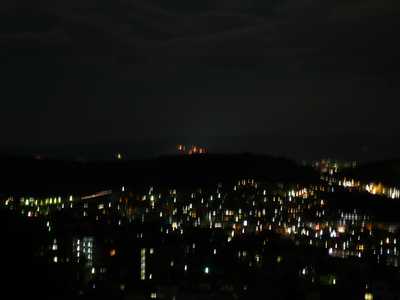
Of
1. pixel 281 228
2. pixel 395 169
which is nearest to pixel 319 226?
pixel 281 228

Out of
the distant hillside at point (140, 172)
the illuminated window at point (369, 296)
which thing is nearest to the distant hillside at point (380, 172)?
the distant hillside at point (140, 172)

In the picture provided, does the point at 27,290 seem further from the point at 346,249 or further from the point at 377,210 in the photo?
the point at 377,210

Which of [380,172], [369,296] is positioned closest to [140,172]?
[380,172]

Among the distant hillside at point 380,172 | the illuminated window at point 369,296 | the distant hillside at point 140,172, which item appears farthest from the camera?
the distant hillside at point 380,172

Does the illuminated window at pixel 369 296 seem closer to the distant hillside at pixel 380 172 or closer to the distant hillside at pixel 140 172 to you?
the distant hillside at pixel 140 172

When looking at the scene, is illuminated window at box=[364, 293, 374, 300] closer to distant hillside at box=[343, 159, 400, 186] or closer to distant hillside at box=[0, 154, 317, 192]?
distant hillside at box=[0, 154, 317, 192]

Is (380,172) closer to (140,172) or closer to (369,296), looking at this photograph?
(140,172)
